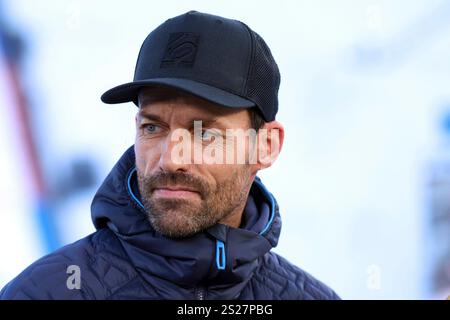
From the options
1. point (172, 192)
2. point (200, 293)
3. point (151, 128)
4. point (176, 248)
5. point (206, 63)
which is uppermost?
point (206, 63)

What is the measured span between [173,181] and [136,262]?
0.18m

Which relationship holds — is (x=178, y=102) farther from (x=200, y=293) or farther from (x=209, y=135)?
(x=200, y=293)

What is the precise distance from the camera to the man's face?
1.25 meters

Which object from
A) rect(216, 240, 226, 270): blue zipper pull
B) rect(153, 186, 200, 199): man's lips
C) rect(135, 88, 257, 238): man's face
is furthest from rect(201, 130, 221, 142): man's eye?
rect(216, 240, 226, 270): blue zipper pull

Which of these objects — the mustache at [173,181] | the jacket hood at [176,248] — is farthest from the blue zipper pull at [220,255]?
the mustache at [173,181]

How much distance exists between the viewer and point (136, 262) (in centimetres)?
128

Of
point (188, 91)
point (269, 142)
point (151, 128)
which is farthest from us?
point (269, 142)

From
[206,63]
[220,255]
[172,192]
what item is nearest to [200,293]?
[220,255]

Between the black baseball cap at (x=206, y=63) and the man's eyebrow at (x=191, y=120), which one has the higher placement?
the black baseball cap at (x=206, y=63)

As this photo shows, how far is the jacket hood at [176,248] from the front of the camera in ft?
4.09

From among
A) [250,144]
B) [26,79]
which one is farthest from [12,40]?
[250,144]

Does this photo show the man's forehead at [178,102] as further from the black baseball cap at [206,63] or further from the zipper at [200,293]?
the zipper at [200,293]

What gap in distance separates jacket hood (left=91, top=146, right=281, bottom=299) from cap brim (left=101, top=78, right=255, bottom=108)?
0.53 ft

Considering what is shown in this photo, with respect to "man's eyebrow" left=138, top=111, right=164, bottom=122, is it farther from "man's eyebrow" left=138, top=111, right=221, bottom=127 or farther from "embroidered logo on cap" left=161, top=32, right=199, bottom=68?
"embroidered logo on cap" left=161, top=32, right=199, bottom=68
